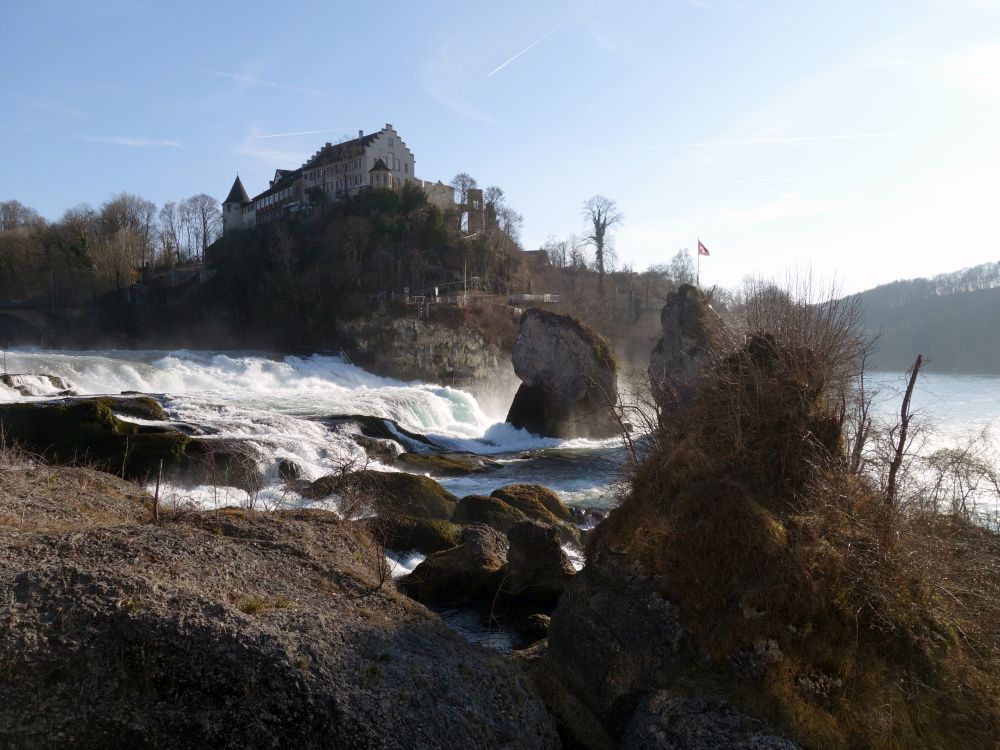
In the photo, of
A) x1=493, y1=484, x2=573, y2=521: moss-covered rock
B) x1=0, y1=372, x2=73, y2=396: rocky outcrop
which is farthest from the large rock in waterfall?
x1=0, y1=372, x2=73, y2=396: rocky outcrop

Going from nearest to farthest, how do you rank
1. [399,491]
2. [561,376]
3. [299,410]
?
1. [399,491]
2. [299,410]
3. [561,376]

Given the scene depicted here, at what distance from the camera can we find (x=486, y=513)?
1614 centimetres

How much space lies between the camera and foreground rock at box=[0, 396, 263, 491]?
57.1ft

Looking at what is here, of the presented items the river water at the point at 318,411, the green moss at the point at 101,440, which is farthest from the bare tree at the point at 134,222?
the green moss at the point at 101,440

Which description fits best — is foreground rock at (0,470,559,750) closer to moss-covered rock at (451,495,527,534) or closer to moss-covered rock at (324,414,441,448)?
moss-covered rock at (451,495,527,534)

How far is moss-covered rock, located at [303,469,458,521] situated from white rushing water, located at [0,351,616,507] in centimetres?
76

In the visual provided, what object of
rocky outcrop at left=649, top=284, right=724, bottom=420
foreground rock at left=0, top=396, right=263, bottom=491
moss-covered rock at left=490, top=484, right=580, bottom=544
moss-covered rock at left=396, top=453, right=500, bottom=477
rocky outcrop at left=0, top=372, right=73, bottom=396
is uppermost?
rocky outcrop at left=649, top=284, right=724, bottom=420

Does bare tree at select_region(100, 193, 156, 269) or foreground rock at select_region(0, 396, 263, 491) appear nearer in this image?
foreground rock at select_region(0, 396, 263, 491)

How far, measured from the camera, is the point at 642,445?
10.3 meters

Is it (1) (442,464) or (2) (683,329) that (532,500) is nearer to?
(1) (442,464)

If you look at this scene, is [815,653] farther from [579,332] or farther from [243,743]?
[579,332]

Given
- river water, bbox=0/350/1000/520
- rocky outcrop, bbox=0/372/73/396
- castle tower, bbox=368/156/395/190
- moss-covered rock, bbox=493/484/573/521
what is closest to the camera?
moss-covered rock, bbox=493/484/573/521

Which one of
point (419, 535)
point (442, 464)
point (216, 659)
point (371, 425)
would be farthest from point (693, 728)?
point (371, 425)

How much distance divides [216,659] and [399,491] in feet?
35.1
